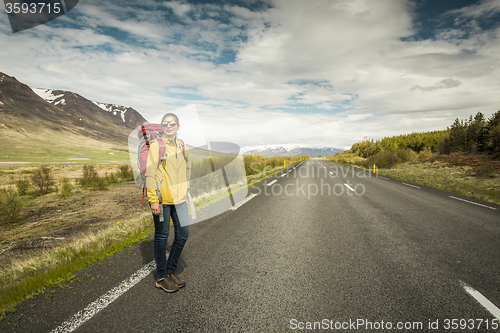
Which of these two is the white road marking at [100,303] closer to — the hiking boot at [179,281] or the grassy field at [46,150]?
the hiking boot at [179,281]

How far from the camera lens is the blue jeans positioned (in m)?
2.74

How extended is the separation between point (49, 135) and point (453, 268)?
550 ft

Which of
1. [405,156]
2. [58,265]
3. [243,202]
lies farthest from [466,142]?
[58,265]

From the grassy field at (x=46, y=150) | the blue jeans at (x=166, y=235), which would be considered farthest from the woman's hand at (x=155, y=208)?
the grassy field at (x=46, y=150)

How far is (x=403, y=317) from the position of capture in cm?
218

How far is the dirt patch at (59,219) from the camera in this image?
17.0 ft

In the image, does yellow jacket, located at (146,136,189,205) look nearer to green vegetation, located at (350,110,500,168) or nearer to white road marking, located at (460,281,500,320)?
white road marking, located at (460,281,500,320)

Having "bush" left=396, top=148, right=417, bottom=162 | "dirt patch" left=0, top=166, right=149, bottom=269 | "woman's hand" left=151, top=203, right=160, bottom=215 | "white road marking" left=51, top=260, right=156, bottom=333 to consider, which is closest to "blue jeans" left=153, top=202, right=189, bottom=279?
"woman's hand" left=151, top=203, right=160, bottom=215

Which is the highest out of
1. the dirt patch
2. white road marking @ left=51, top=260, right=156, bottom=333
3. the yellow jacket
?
the yellow jacket

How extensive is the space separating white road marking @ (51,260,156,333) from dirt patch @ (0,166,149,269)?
10.3 ft

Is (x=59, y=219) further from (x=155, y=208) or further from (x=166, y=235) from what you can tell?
(x=155, y=208)

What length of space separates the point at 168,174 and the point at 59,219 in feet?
24.1

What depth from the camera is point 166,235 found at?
2.84 m

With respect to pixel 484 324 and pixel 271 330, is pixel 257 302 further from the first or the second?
pixel 484 324
